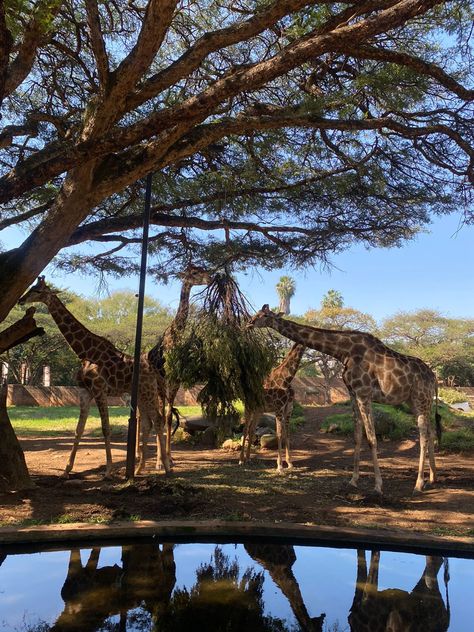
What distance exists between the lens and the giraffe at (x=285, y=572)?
408 cm

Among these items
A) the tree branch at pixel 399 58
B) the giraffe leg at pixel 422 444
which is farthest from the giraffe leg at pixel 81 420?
the tree branch at pixel 399 58

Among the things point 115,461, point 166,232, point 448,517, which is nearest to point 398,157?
point 166,232

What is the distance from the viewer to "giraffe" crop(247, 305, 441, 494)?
925 cm

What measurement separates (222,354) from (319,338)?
74.8 inches

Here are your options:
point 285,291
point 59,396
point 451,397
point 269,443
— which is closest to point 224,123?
point 269,443

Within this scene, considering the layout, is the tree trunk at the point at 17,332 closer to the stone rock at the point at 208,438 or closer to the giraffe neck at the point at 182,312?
the giraffe neck at the point at 182,312

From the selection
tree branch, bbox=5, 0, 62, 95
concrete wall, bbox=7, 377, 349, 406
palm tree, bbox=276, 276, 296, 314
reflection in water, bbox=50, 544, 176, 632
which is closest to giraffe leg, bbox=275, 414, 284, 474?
reflection in water, bbox=50, 544, 176, 632

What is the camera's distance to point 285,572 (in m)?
5.11

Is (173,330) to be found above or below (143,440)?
above

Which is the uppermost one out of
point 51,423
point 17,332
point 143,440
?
point 17,332

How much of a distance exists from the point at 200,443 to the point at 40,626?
12.2 m

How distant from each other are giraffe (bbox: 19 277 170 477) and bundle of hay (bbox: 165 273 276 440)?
80 cm

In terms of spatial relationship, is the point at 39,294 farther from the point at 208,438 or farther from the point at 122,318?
the point at 122,318

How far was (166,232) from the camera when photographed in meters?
14.0
